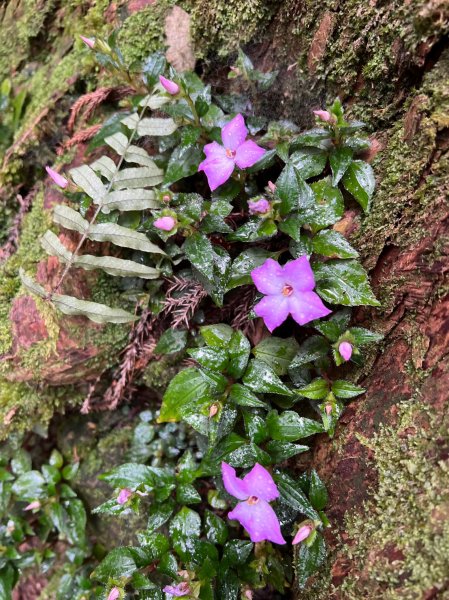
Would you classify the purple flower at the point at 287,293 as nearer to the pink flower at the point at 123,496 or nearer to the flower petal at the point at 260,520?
the flower petal at the point at 260,520

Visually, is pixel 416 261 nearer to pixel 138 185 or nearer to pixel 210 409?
pixel 210 409

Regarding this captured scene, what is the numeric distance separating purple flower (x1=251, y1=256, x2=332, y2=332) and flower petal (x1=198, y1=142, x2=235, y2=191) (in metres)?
0.50

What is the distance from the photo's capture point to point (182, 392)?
226cm

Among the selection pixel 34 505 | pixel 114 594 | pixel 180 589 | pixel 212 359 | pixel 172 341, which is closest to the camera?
pixel 180 589

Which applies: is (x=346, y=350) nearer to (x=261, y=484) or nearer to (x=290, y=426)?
(x=290, y=426)

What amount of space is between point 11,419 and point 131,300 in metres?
1.08

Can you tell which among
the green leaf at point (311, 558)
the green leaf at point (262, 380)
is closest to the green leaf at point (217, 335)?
the green leaf at point (262, 380)

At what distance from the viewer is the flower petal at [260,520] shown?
1847mm

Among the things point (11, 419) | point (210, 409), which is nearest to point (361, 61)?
point (210, 409)

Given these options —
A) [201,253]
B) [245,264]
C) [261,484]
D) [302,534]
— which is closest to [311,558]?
[302,534]

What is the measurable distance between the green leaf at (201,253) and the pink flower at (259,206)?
0.30 meters

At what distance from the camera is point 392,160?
2045mm

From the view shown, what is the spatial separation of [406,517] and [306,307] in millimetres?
864

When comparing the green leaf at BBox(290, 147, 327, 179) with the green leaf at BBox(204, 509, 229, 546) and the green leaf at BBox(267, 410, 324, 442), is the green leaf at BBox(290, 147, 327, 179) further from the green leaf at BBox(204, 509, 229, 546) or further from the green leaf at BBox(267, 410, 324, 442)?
the green leaf at BBox(204, 509, 229, 546)
